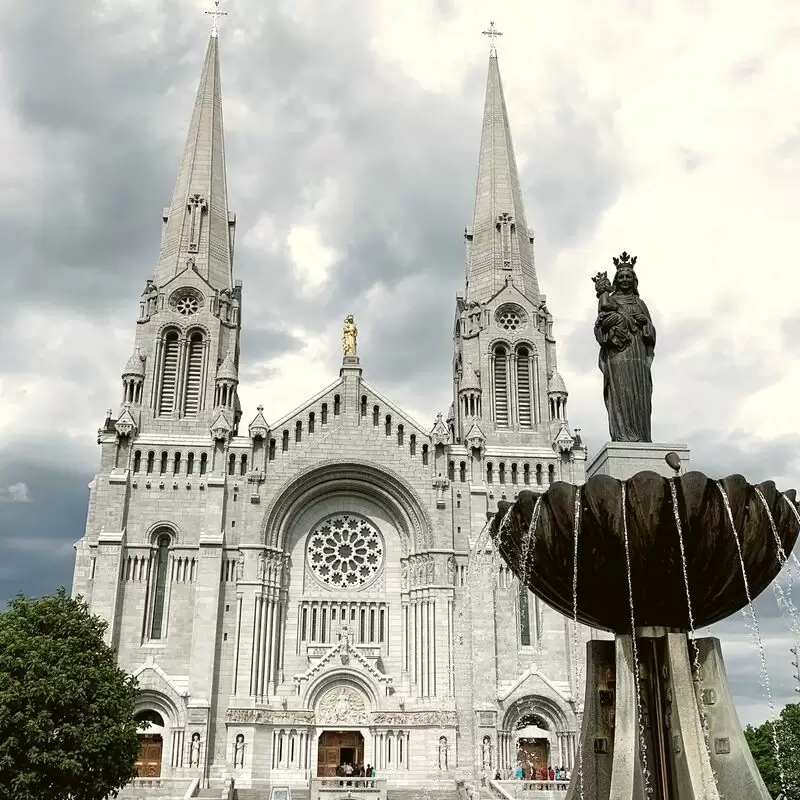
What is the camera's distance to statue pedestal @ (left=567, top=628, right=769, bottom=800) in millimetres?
9766

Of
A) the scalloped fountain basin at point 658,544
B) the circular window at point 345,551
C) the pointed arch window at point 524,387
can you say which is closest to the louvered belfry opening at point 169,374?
the circular window at point 345,551

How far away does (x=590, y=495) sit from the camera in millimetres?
9953

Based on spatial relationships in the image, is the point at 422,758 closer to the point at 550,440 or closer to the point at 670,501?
the point at 550,440

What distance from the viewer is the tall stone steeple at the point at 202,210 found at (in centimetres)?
4656

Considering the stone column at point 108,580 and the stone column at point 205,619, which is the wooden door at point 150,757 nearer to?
the stone column at point 205,619

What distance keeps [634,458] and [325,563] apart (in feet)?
101

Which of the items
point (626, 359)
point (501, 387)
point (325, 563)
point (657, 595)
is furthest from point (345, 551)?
point (657, 595)

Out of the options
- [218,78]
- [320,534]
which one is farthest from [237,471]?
[218,78]

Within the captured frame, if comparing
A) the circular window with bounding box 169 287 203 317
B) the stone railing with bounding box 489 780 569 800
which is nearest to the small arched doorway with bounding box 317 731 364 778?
the stone railing with bounding box 489 780 569 800

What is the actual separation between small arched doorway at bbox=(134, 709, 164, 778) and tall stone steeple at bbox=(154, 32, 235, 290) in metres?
20.3

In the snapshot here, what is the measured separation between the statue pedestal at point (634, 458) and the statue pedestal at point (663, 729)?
2.14 metres

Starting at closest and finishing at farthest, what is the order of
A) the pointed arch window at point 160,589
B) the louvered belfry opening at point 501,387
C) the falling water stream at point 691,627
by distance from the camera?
the falling water stream at point 691,627 → the pointed arch window at point 160,589 → the louvered belfry opening at point 501,387

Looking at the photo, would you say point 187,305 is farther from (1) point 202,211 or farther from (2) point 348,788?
(2) point 348,788

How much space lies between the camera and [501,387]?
147ft
